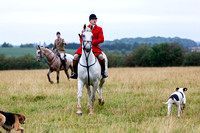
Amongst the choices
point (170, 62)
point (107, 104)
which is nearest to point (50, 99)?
point (107, 104)

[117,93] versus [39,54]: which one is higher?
[39,54]

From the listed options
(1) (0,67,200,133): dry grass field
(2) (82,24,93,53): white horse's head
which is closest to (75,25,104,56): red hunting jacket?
(2) (82,24,93,53): white horse's head

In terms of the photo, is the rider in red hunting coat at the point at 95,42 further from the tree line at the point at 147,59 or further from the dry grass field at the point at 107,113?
the tree line at the point at 147,59

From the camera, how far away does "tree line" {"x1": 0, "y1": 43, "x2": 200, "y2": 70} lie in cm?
6646

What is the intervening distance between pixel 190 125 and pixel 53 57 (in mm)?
11617

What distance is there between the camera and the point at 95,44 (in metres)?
8.95

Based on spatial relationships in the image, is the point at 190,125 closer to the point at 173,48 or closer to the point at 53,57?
the point at 53,57

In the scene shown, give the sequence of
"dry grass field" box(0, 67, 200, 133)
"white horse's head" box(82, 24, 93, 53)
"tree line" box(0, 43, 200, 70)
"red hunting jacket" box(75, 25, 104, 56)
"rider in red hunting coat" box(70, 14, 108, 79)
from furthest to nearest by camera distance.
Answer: "tree line" box(0, 43, 200, 70) → "red hunting jacket" box(75, 25, 104, 56) → "rider in red hunting coat" box(70, 14, 108, 79) → "white horse's head" box(82, 24, 93, 53) → "dry grass field" box(0, 67, 200, 133)

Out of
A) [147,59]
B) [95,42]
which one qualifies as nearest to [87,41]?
[95,42]

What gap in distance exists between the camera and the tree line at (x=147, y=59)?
66.5 meters

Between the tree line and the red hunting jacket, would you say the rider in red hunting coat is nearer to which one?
the red hunting jacket

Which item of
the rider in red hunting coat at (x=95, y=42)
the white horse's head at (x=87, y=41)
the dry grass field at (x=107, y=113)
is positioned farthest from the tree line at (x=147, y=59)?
the white horse's head at (x=87, y=41)

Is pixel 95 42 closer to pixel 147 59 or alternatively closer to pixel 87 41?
pixel 87 41

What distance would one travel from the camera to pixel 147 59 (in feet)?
242
